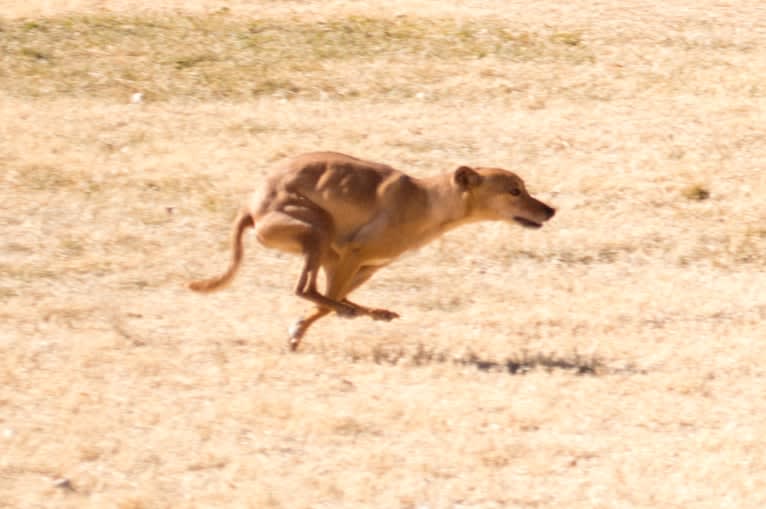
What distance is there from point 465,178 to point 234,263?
4.71 feet

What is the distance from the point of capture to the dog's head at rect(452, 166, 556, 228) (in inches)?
380

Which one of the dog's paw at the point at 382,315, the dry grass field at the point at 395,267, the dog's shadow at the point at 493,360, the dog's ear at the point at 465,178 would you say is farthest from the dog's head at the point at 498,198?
the dog's shadow at the point at 493,360

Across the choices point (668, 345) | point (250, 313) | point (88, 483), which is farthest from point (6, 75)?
point (88, 483)

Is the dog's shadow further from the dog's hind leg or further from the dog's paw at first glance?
the dog's hind leg

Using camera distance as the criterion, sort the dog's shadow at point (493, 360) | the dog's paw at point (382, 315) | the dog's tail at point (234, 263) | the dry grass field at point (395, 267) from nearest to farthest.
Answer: the dry grass field at point (395, 267) → the dog's shadow at point (493, 360) → the dog's tail at point (234, 263) → the dog's paw at point (382, 315)

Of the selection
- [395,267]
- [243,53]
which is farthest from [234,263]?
[243,53]

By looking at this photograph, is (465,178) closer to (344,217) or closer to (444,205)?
(444,205)

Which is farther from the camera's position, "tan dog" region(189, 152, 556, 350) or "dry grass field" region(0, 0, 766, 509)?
"tan dog" region(189, 152, 556, 350)

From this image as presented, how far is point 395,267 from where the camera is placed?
1112 centimetres

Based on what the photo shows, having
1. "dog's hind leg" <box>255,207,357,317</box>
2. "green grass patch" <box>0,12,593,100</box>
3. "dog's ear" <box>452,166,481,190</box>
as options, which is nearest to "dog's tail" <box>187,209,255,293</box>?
"dog's hind leg" <box>255,207,357,317</box>

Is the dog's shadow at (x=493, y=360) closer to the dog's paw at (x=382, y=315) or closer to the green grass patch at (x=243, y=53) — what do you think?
the dog's paw at (x=382, y=315)

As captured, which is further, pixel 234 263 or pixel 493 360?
pixel 234 263

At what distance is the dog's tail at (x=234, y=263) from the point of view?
30.1 ft

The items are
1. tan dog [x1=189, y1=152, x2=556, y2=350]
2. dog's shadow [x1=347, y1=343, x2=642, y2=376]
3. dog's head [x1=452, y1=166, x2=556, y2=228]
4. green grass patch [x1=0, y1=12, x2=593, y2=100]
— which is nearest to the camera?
dog's shadow [x1=347, y1=343, x2=642, y2=376]
